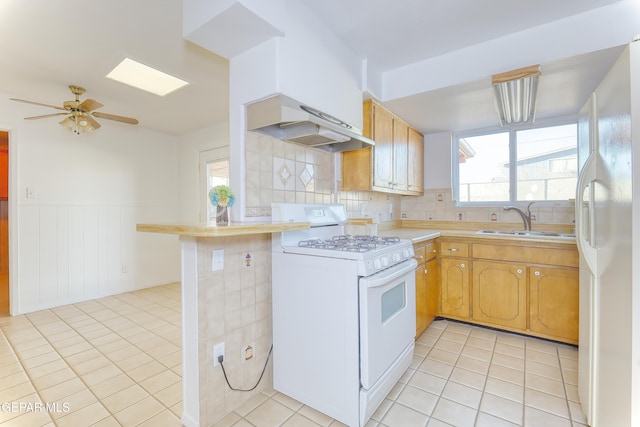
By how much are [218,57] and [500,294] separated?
3254 millimetres

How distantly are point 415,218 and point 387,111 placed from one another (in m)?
1.57

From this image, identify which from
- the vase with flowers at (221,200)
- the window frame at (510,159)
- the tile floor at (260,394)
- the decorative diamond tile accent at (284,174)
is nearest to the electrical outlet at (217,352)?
the tile floor at (260,394)

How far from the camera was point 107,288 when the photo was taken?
12.9ft

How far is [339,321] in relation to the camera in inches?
60.9

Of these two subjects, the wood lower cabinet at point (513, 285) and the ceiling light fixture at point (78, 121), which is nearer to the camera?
the wood lower cabinet at point (513, 285)

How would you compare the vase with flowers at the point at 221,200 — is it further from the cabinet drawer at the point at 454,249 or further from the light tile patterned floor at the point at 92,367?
the cabinet drawer at the point at 454,249

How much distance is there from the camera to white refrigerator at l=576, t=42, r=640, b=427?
1.05 m

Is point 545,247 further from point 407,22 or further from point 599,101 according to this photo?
point 407,22

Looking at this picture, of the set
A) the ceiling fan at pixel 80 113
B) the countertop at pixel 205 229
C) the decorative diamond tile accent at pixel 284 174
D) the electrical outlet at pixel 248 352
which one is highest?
the ceiling fan at pixel 80 113

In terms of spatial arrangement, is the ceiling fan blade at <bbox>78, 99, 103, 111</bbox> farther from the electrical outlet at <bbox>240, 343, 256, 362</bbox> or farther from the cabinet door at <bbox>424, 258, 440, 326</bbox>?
the cabinet door at <bbox>424, 258, 440, 326</bbox>

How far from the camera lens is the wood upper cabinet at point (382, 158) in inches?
102

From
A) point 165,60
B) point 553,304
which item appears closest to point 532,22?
point 553,304

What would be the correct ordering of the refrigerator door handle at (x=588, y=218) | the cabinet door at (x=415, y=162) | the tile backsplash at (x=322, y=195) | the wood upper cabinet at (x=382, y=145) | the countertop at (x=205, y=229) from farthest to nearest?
the cabinet door at (x=415, y=162), the wood upper cabinet at (x=382, y=145), the tile backsplash at (x=322, y=195), the refrigerator door handle at (x=588, y=218), the countertop at (x=205, y=229)

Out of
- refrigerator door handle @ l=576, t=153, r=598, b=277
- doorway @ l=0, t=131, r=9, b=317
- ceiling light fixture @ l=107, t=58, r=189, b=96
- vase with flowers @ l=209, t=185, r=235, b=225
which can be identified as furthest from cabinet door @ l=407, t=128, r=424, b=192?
doorway @ l=0, t=131, r=9, b=317
